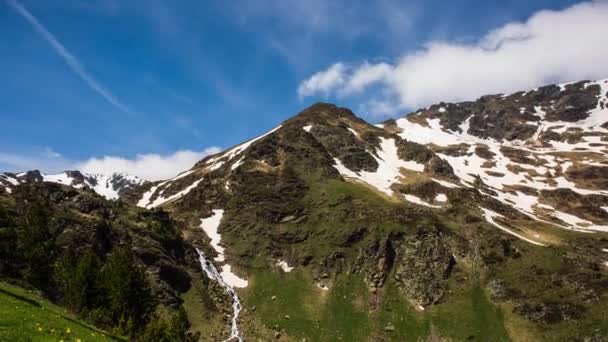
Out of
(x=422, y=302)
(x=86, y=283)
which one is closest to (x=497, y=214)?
(x=422, y=302)

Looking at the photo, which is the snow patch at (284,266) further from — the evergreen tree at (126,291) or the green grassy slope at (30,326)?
the green grassy slope at (30,326)

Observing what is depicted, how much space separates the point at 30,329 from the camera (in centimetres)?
1889

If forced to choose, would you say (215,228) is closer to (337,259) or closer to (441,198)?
(337,259)

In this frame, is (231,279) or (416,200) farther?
(416,200)

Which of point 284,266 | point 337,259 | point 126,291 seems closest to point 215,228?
point 284,266

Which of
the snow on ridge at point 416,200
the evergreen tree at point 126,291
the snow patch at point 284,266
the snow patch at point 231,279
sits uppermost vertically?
the snow on ridge at point 416,200

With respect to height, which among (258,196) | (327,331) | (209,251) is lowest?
(327,331)

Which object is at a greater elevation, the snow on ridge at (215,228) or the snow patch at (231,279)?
the snow on ridge at (215,228)

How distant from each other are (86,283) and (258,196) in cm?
10128

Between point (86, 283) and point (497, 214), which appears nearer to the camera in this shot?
point (86, 283)

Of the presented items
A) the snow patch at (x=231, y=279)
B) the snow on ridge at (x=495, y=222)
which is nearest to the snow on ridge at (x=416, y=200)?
the snow on ridge at (x=495, y=222)

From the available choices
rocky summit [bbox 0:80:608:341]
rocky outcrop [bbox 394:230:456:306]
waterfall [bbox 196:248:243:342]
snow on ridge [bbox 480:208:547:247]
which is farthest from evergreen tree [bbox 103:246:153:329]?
snow on ridge [bbox 480:208:547:247]

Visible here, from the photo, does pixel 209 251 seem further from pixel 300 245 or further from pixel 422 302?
pixel 422 302

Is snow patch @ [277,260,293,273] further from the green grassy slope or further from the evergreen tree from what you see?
the green grassy slope
